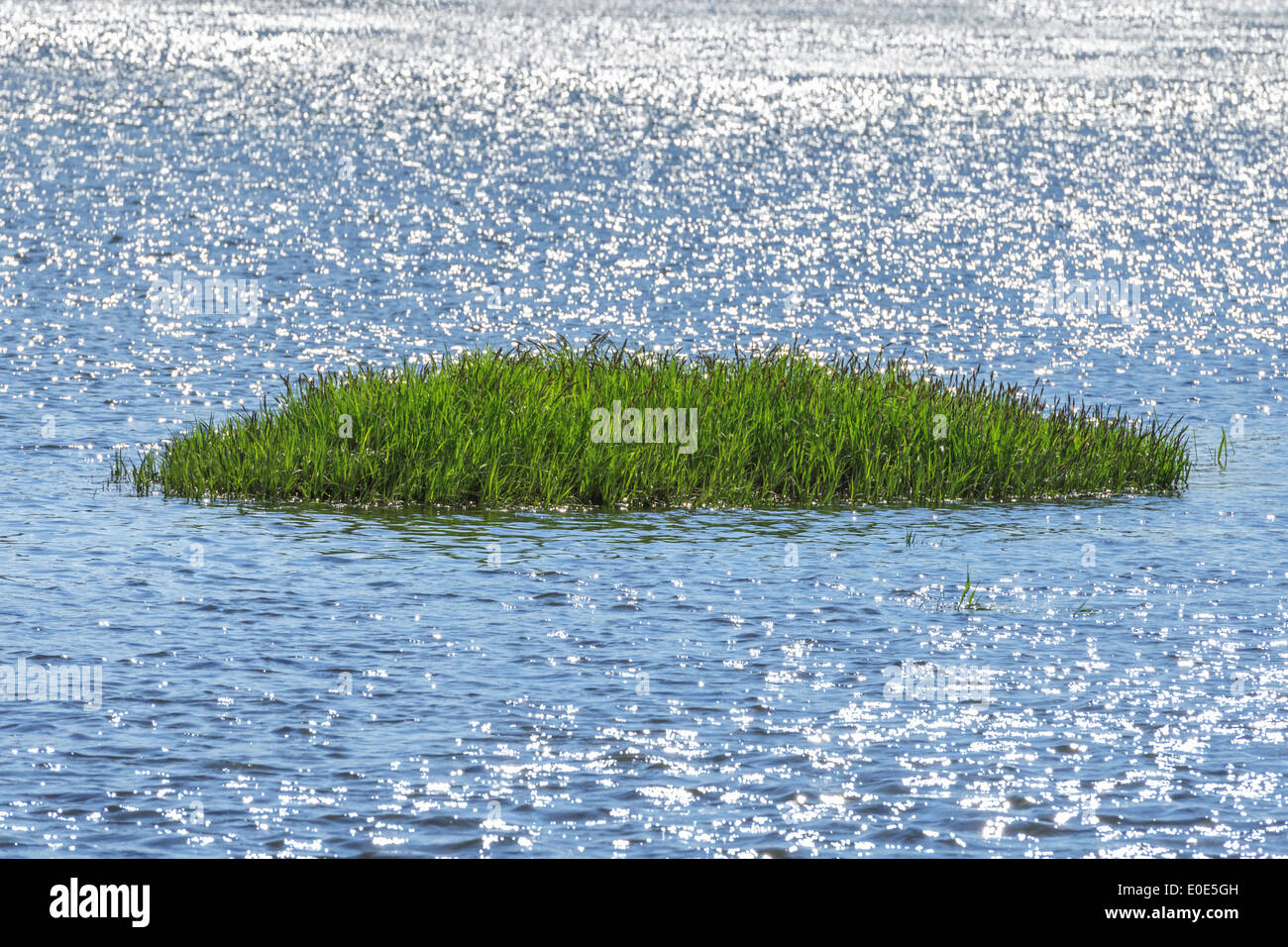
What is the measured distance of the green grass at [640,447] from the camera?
23.8 metres

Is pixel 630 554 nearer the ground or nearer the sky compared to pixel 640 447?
nearer the ground

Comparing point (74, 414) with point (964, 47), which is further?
point (964, 47)

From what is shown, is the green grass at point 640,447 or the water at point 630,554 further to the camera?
the green grass at point 640,447

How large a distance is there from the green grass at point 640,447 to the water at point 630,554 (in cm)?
62

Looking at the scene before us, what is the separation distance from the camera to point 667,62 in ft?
388

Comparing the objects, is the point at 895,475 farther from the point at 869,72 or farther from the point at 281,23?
the point at 281,23

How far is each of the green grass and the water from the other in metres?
0.62

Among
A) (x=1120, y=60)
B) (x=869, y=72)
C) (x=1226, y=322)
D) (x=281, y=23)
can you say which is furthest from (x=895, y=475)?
(x=281, y=23)

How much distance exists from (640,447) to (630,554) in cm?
316

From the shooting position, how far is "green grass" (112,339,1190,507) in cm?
2377

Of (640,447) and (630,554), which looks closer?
(630,554)

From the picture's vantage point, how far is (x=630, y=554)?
21.3 metres

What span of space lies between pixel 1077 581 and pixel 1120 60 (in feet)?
353

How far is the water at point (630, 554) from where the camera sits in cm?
1377
